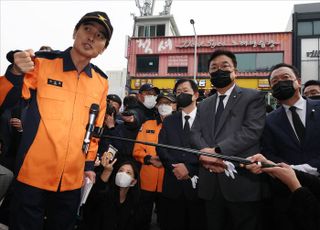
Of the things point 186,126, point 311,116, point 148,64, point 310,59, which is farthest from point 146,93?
point 310,59

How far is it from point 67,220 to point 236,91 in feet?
6.51

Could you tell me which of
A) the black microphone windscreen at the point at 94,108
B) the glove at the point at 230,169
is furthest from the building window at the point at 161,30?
the glove at the point at 230,169

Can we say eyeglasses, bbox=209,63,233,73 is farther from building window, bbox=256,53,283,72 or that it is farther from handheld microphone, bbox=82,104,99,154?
building window, bbox=256,53,283,72

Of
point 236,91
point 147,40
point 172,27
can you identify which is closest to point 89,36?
point 236,91

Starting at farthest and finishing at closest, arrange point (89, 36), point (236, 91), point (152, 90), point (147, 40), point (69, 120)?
point (147, 40), point (152, 90), point (236, 91), point (89, 36), point (69, 120)

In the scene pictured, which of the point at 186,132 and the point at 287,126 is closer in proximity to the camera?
the point at 287,126

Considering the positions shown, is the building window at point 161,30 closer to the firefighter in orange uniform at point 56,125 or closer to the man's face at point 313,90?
the man's face at point 313,90

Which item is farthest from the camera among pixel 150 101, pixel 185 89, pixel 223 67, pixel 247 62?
pixel 247 62

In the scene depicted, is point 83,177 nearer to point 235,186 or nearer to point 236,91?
point 235,186

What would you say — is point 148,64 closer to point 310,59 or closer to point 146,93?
point 310,59

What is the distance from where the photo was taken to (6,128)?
3.09 metres

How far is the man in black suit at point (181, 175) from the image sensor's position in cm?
298

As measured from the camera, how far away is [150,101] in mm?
4723

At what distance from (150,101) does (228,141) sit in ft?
8.54
